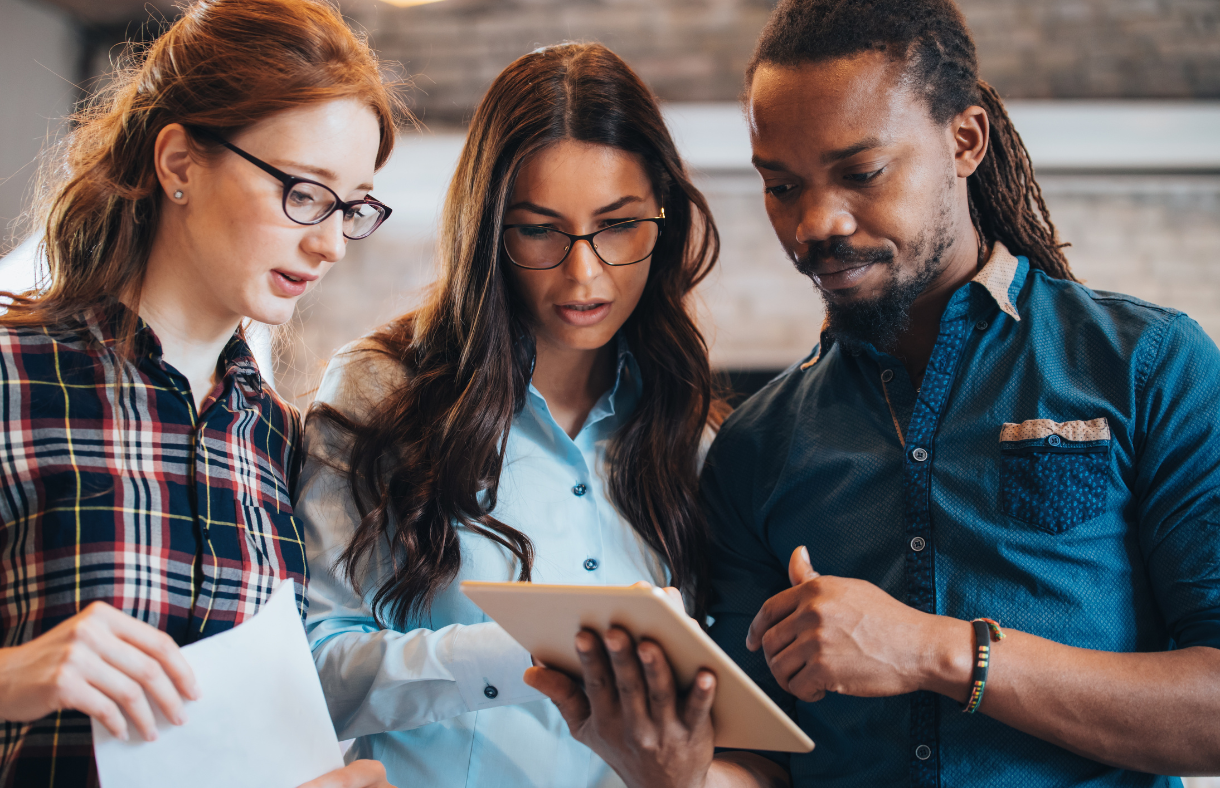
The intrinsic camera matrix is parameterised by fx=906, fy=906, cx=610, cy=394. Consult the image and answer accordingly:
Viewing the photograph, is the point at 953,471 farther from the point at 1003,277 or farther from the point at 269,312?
the point at 269,312

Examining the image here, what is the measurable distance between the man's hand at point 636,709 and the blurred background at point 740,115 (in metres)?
2.78

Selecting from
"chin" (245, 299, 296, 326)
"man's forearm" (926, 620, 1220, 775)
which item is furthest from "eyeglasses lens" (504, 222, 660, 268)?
"man's forearm" (926, 620, 1220, 775)

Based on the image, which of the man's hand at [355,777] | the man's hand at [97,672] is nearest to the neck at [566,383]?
the man's hand at [355,777]

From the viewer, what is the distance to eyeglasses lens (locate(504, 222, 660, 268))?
5.44ft

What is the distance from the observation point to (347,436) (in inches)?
62.6

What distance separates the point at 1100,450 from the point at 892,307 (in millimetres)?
394

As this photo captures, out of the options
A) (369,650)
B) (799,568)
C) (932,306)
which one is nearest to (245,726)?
(369,650)

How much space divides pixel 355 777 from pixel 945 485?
0.98m

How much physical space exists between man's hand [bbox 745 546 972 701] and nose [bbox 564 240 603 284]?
0.67 meters

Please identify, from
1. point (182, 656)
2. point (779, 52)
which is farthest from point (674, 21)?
point (182, 656)

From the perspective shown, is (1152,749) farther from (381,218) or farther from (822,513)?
(381,218)

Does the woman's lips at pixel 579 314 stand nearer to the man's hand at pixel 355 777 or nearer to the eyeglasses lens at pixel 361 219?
the eyeglasses lens at pixel 361 219

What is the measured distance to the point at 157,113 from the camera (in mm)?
1331

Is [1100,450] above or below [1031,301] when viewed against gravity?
below
